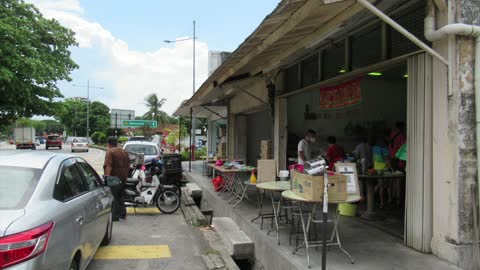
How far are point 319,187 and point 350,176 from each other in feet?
3.07

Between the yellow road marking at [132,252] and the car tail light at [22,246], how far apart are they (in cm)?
290

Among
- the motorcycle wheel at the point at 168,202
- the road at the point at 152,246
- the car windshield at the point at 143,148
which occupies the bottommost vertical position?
the road at the point at 152,246

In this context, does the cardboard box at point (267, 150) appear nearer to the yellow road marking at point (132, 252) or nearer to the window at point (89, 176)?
the yellow road marking at point (132, 252)

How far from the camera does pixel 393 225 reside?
6.52 meters

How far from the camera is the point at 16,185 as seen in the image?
3.39 meters

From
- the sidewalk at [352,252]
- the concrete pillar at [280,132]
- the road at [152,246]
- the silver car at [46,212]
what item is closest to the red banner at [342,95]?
the concrete pillar at [280,132]

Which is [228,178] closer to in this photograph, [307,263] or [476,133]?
[307,263]

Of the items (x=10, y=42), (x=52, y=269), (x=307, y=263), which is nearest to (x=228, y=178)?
(x=307, y=263)

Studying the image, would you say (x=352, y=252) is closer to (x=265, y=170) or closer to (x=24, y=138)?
(x=265, y=170)

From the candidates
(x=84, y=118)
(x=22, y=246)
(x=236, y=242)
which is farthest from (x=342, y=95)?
(x=84, y=118)

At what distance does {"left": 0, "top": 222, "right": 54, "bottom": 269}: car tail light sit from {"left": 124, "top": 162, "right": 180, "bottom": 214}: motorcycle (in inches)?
239

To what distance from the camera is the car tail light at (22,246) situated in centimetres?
259

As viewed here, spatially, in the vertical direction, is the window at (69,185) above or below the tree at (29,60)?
below

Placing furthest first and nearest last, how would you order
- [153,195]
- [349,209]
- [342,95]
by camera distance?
[153,195]
[342,95]
[349,209]
